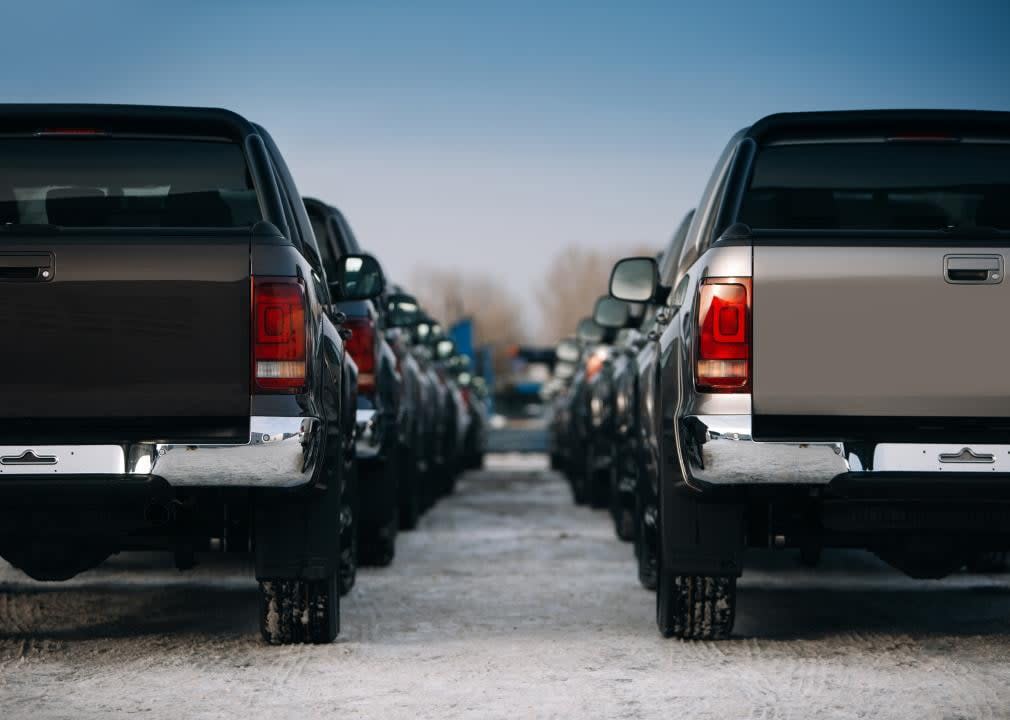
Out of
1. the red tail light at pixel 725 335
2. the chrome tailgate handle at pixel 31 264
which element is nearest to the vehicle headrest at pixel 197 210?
the chrome tailgate handle at pixel 31 264

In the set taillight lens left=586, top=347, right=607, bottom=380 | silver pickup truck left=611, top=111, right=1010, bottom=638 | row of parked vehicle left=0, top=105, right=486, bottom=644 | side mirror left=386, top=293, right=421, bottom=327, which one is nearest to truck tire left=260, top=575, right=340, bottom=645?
row of parked vehicle left=0, top=105, right=486, bottom=644

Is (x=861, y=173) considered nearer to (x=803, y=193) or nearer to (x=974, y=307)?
(x=803, y=193)

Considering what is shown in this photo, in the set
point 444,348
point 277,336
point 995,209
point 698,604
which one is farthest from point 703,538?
point 444,348

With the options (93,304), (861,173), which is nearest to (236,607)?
(93,304)

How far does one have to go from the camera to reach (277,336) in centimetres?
562

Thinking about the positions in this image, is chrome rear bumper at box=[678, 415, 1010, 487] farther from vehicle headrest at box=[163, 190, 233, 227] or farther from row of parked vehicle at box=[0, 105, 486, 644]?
vehicle headrest at box=[163, 190, 233, 227]

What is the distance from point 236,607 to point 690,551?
9.22 ft

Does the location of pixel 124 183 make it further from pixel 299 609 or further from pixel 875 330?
pixel 875 330

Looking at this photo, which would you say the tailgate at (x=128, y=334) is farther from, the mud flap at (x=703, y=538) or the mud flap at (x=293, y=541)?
the mud flap at (x=703, y=538)

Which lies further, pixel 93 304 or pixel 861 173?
pixel 861 173

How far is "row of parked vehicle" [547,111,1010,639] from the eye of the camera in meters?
5.77

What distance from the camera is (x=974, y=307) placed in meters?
5.78

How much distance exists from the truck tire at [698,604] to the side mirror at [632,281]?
138cm

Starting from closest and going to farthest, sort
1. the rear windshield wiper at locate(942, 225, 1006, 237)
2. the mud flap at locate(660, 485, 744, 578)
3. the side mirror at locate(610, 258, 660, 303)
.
Result: 1. the rear windshield wiper at locate(942, 225, 1006, 237)
2. the mud flap at locate(660, 485, 744, 578)
3. the side mirror at locate(610, 258, 660, 303)
